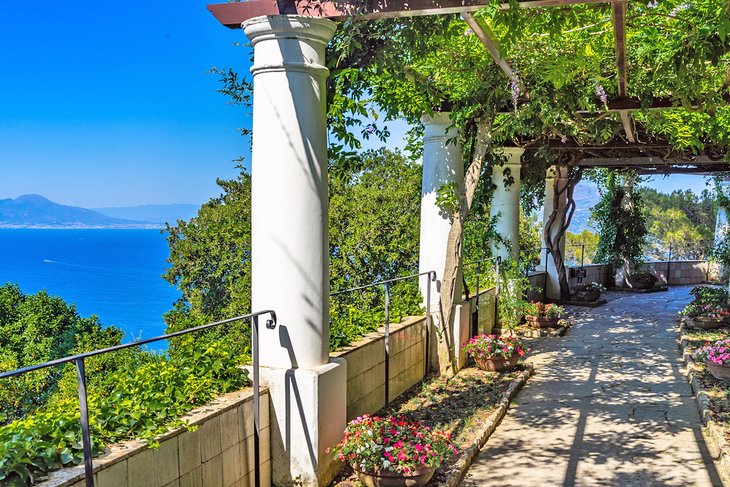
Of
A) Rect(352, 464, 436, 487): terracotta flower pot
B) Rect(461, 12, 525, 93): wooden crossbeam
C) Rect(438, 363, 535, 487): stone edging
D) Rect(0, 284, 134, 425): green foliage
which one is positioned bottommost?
Rect(0, 284, 134, 425): green foliage

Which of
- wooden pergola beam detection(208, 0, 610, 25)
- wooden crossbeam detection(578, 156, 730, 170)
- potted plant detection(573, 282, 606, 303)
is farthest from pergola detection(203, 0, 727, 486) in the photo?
wooden crossbeam detection(578, 156, 730, 170)

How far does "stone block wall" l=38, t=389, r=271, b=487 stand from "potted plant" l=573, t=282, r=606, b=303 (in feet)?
38.8

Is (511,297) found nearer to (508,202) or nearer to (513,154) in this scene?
(508,202)

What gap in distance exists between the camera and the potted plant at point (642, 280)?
1758cm

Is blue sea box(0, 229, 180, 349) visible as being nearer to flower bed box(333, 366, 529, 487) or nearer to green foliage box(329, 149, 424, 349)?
green foliage box(329, 149, 424, 349)

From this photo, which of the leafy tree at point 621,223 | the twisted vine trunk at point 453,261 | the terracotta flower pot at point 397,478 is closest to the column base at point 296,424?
the terracotta flower pot at point 397,478

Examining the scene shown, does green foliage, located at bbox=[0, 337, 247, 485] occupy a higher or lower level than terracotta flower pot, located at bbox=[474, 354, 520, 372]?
higher

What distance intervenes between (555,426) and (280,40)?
13.6ft

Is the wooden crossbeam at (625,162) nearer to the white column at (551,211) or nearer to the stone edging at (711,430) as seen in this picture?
the white column at (551,211)

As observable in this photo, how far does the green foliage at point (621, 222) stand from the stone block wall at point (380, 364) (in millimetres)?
12128

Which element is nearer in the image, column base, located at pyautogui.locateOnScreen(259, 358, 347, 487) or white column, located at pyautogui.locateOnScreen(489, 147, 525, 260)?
column base, located at pyautogui.locateOnScreen(259, 358, 347, 487)

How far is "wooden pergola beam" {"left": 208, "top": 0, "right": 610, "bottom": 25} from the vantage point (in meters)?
4.00

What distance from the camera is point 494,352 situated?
296 inches

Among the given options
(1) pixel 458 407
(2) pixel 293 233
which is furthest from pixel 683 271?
(2) pixel 293 233
